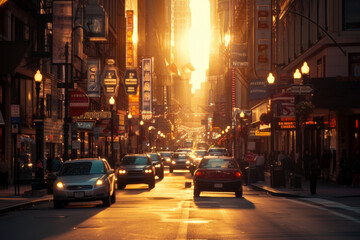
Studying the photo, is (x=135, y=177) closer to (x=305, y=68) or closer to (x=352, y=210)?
(x=305, y=68)

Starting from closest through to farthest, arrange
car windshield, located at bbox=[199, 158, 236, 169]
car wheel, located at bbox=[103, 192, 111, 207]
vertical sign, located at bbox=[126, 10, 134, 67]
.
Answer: car wheel, located at bbox=[103, 192, 111, 207] → car windshield, located at bbox=[199, 158, 236, 169] → vertical sign, located at bbox=[126, 10, 134, 67]

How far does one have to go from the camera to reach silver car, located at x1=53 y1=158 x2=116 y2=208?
22922 millimetres

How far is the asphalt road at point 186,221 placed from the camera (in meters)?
14.9

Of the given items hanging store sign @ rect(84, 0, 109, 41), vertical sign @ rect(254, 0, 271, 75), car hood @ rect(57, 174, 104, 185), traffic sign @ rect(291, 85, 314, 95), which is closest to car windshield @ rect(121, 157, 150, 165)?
traffic sign @ rect(291, 85, 314, 95)

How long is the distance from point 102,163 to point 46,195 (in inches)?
268

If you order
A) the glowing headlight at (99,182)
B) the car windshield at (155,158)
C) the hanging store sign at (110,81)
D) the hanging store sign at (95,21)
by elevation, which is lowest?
the car windshield at (155,158)

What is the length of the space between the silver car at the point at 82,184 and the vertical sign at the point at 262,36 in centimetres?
3802

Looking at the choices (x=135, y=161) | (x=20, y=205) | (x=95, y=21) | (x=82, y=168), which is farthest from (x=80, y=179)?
(x=95, y=21)

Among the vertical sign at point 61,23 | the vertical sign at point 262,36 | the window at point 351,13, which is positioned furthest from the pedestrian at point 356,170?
the vertical sign at point 262,36

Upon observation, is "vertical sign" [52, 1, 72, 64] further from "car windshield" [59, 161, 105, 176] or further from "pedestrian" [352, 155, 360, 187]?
"car windshield" [59, 161, 105, 176]

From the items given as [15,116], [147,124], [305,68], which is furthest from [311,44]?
[147,124]

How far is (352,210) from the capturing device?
21828mm

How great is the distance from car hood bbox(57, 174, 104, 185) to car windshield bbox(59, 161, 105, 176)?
0.47m

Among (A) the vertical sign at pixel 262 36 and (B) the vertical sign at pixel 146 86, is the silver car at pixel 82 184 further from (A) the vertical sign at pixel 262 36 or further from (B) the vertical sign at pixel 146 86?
(B) the vertical sign at pixel 146 86
